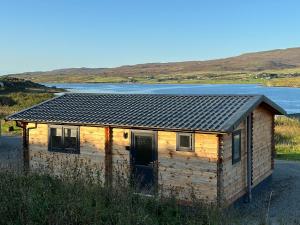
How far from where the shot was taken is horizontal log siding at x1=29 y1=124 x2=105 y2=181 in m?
14.3

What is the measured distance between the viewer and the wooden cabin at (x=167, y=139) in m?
12.3

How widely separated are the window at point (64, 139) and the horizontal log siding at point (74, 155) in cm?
18

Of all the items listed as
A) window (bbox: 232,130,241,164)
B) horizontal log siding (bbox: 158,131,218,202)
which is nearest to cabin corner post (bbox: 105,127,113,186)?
horizontal log siding (bbox: 158,131,218,202)

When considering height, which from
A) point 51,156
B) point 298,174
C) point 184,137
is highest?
point 184,137

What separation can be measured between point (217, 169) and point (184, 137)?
4.59 ft

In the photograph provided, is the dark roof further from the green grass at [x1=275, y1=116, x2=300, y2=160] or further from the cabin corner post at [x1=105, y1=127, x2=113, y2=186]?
the green grass at [x1=275, y1=116, x2=300, y2=160]

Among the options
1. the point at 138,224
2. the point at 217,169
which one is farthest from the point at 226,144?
the point at 138,224

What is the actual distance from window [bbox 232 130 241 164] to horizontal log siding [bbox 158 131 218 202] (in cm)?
111

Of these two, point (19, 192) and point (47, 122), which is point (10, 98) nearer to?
point (47, 122)

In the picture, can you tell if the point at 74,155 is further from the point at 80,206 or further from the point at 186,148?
the point at 80,206

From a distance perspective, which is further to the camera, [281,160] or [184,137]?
[281,160]

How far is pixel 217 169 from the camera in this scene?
1207cm

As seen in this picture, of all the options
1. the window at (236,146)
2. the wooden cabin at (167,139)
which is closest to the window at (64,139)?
the wooden cabin at (167,139)

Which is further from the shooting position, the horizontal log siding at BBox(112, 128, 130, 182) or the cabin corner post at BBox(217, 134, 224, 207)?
the horizontal log siding at BBox(112, 128, 130, 182)
